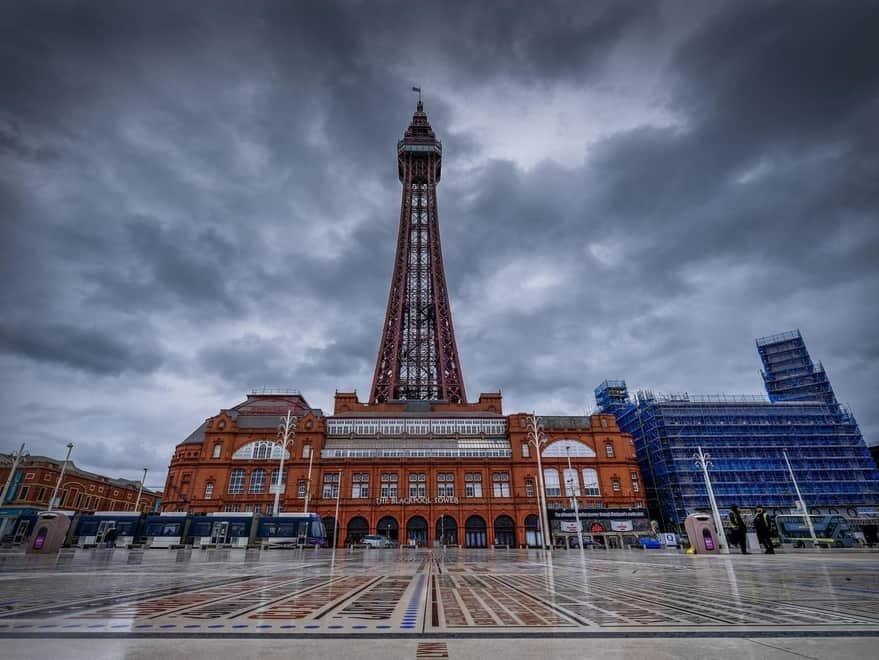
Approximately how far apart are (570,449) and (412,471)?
19.6m

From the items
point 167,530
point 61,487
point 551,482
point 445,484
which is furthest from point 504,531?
point 61,487

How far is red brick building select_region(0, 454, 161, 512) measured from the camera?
65.4 meters

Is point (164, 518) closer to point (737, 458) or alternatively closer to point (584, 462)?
point (584, 462)

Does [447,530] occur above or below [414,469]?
below

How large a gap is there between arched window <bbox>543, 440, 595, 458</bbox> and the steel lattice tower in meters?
17.1

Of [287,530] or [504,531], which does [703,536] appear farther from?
[504,531]

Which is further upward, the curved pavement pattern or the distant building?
the distant building

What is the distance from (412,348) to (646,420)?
38.2 m

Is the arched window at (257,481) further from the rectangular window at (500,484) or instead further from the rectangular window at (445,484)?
the rectangular window at (500,484)

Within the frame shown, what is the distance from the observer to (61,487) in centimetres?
7031

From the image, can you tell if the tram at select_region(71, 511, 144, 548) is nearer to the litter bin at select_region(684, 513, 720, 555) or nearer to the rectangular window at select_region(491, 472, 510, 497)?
the rectangular window at select_region(491, 472, 510, 497)

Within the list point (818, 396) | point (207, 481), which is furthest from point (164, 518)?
point (818, 396)

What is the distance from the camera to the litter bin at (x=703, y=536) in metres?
22.4

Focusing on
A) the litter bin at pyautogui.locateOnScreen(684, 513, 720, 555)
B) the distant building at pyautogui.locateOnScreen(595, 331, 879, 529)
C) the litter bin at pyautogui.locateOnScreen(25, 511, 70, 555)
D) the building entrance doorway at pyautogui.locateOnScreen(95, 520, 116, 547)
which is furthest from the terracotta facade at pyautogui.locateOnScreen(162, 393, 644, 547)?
the litter bin at pyautogui.locateOnScreen(684, 513, 720, 555)
